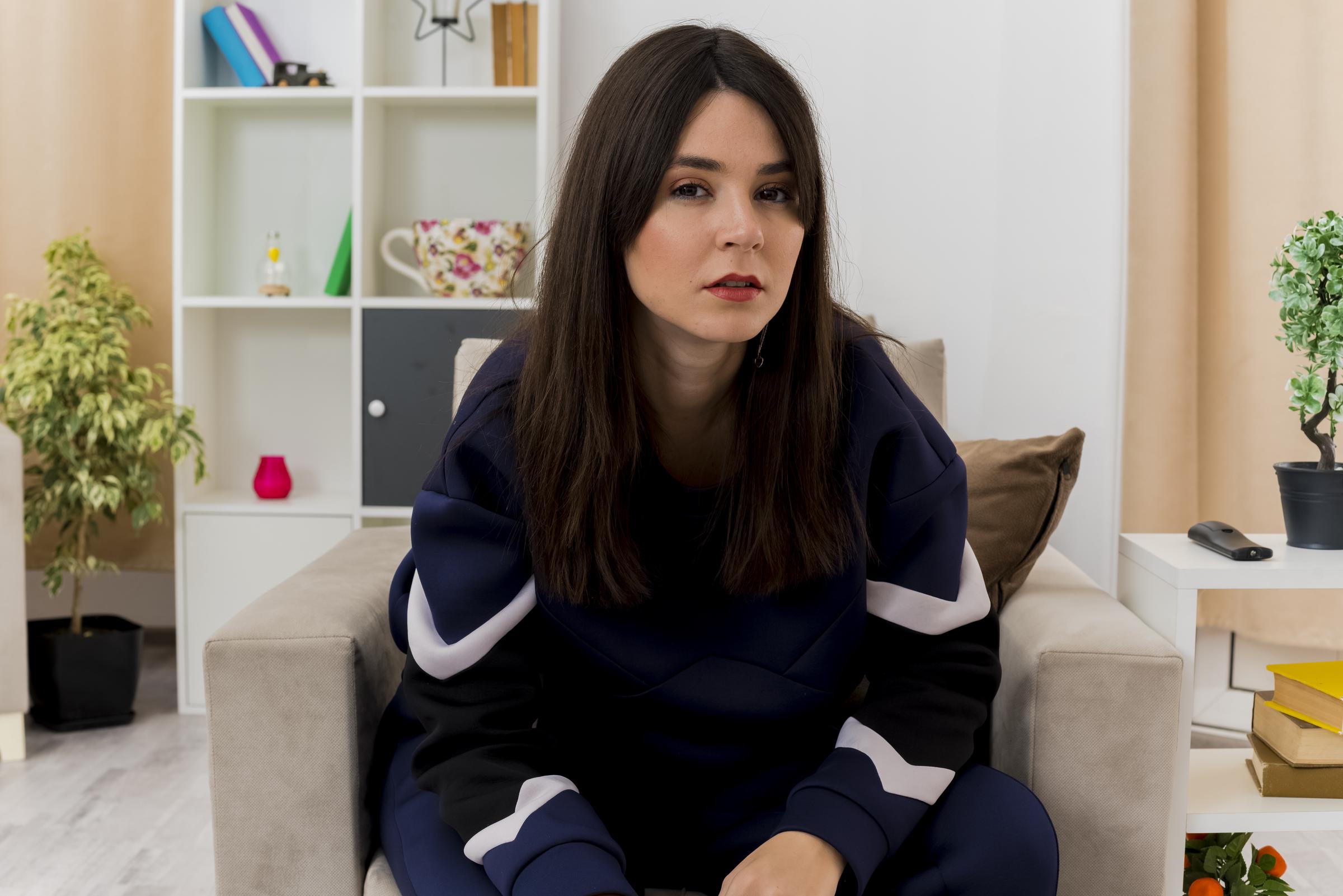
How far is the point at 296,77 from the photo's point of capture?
247cm

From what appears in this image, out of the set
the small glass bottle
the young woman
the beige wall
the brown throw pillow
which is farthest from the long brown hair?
the beige wall

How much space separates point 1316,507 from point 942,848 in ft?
2.20

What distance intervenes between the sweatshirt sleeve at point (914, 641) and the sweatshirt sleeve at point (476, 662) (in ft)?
0.79

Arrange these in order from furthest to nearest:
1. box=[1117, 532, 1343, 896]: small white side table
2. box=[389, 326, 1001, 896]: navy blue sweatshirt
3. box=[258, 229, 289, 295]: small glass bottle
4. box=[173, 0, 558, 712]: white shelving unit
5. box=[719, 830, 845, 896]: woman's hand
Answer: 1. box=[258, 229, 289, 295]: small glass bottle
2. box=[173, 0, 558, 712]: white shelving unit
3. box=[1117, 532, 1343, 896]: small white side table
4. box=[389, 326, 1001, 896]: navy blue sweatshirt
5. box=[719, 830, 845, 896]: woman's hand

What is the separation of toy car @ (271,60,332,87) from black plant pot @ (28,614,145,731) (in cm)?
122

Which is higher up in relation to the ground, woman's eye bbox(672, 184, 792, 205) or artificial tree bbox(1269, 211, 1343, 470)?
woman's eye bbox(672, 184, 792, 205)

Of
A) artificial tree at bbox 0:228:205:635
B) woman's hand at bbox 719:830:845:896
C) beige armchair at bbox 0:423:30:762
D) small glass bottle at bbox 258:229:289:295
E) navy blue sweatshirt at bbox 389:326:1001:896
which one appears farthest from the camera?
small glass bottle at bbox 258:229:289:295

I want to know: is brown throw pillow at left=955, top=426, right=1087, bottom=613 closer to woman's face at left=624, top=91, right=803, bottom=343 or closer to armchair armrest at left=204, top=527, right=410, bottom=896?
woman's face at left=624, top=91, right=803, bottom=343

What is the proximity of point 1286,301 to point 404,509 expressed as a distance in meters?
1.66

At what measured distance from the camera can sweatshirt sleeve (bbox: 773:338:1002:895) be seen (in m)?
1.02

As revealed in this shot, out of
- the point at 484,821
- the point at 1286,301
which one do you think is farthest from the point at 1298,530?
the point at 484,821

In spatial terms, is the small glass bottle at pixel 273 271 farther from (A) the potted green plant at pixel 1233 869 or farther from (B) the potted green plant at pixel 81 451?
(A) the potted green plant at pixel 1233 869

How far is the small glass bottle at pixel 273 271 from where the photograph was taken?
8.12ft

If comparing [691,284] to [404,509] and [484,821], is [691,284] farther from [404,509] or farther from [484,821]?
[404,509]
